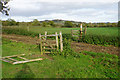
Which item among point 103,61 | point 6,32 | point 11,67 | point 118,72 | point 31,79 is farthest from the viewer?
point 6,32

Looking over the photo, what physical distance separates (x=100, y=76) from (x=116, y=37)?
7.90 metres

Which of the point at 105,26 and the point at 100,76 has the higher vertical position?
the point at 105,26

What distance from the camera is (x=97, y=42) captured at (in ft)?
37.6

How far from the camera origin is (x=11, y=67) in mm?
5340

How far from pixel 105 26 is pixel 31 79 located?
27.7m

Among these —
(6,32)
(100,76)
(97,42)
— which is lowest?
(100,76)

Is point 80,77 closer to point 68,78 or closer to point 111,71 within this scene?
point 68,78

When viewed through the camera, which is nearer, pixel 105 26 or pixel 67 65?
pixel 67 65

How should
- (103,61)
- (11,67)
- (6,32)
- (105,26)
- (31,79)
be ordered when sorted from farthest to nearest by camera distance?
(105,26)
(6,32)
(103,61)
(11,67)
(31,79)

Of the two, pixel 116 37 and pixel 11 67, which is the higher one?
pixel 116 37

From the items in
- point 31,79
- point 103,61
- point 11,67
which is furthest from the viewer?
point 103,61

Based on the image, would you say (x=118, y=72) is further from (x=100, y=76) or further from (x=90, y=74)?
(x=90, y=74)

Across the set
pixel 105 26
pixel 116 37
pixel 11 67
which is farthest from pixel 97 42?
pixel 105 26

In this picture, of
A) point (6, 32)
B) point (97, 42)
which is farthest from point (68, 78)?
point (6, 32)
